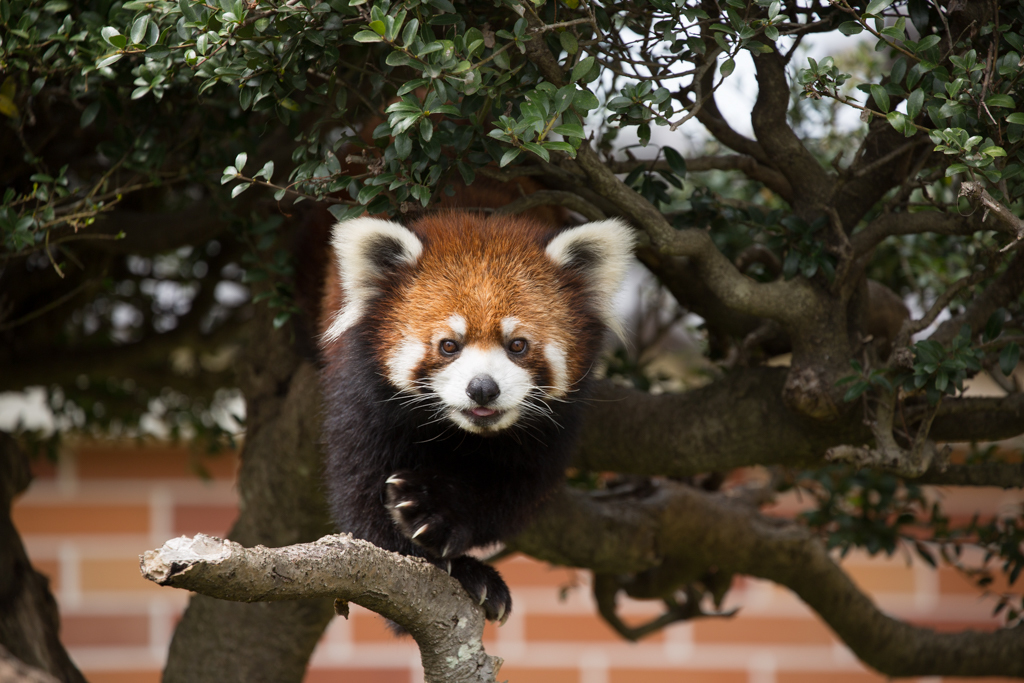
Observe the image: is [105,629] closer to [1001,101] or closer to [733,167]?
[733,167]

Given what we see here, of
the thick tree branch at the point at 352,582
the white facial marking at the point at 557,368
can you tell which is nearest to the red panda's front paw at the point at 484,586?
the thick tree branch at the point at 352,582

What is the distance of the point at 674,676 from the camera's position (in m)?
5.82

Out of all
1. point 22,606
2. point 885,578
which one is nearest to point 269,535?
point 22,606

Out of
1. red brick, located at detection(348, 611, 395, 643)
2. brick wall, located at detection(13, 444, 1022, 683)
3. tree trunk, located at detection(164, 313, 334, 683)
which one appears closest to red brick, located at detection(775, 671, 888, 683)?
brick wall, located at detection(13, 444, 1022, 683)

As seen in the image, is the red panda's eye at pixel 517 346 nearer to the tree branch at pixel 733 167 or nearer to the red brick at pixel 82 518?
the tree branch at pixel 733 167

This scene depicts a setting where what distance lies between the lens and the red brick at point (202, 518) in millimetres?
5719

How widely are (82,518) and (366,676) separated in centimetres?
213

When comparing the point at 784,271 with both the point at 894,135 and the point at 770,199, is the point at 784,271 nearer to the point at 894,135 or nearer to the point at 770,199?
the point at 894,135

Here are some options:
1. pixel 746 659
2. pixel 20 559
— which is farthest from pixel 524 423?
pixel 746 659

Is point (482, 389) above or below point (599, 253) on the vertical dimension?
below

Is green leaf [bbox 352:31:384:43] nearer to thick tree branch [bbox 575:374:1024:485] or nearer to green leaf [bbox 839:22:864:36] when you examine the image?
green leaf [bbox 839:22:864:36]

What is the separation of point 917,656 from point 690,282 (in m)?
1.94

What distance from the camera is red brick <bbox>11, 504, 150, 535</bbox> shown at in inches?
219

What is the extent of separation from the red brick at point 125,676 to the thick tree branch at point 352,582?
4.56m
